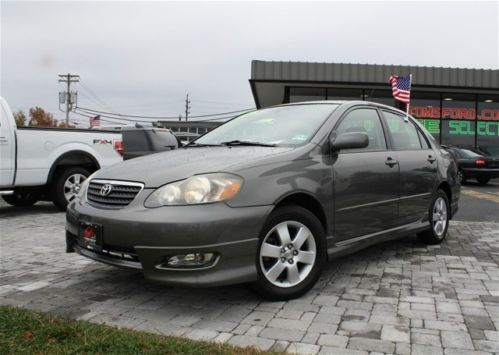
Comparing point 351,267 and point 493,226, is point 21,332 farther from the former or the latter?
point 493,226

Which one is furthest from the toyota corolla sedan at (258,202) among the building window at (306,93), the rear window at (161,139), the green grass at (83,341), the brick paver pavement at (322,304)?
the building window at (306,93)

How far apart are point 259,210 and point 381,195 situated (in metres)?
1.63

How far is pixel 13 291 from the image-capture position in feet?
12.9

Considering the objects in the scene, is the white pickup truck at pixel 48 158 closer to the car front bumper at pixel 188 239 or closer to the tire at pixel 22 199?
the tire at pixel 22 199

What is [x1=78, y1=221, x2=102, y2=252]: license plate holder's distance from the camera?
11.5 ft

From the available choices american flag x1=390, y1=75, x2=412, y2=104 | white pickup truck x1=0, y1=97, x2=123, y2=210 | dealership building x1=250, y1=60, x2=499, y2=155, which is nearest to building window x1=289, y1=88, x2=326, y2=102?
dealership building x1=250, y1=60, x2=499, y2=155

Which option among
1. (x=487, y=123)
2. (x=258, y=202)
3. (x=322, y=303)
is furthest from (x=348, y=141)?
(x=487, y=123)

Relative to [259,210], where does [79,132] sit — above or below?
above

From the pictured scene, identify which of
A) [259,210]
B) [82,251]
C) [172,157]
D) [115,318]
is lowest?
[115,318]

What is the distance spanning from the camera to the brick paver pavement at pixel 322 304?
302 cm

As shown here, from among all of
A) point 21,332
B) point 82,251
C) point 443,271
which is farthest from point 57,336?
point 443,271

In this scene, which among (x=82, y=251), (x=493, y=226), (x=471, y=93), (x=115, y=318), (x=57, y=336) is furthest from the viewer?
(x=471, y=93)

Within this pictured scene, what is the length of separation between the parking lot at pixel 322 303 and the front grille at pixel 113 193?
0.73m

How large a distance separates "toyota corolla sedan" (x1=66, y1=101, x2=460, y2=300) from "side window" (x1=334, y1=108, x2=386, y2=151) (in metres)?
0.02
